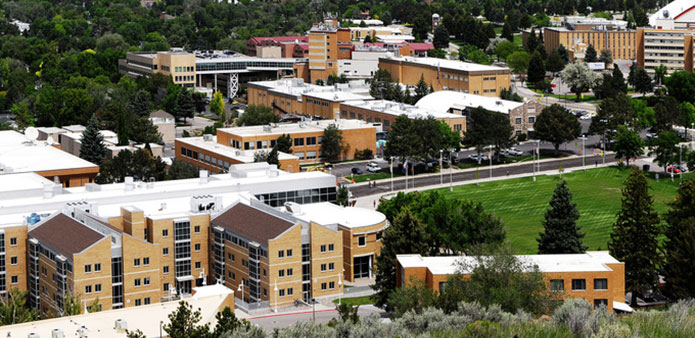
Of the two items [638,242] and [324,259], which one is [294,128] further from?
[638,242]

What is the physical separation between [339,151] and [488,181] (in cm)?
1559

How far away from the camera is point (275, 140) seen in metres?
103

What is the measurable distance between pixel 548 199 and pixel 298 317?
33.8 meters

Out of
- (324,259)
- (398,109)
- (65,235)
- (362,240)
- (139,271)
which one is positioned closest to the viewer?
(139,271)

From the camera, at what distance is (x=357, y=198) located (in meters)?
89.9

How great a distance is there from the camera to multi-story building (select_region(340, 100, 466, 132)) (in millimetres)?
113375

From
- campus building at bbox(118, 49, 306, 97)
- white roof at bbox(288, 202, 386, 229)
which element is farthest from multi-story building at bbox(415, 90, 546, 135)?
white roof at bbox(288, 202, 386, 229)

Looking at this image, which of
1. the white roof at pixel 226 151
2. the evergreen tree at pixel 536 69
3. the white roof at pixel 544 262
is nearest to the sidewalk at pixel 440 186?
the white roof at pixel 226 151

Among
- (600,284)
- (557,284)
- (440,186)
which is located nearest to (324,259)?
(557,284)

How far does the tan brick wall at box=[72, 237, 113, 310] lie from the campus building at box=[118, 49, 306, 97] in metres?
89.6

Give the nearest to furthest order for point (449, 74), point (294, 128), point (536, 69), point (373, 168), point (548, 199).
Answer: point (548, 199)
point (373, 168)
point (294, 128)
point (449, 74)
point (536, 69)

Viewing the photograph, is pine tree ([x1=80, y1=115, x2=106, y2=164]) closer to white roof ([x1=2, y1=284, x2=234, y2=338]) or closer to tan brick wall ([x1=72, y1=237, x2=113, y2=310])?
tan brick wall ([x1=72, y1=237, x2=113, y2=310])

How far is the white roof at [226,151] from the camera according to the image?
310ft

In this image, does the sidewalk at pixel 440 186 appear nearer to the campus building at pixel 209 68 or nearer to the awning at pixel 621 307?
the awning at pixel 621 307
